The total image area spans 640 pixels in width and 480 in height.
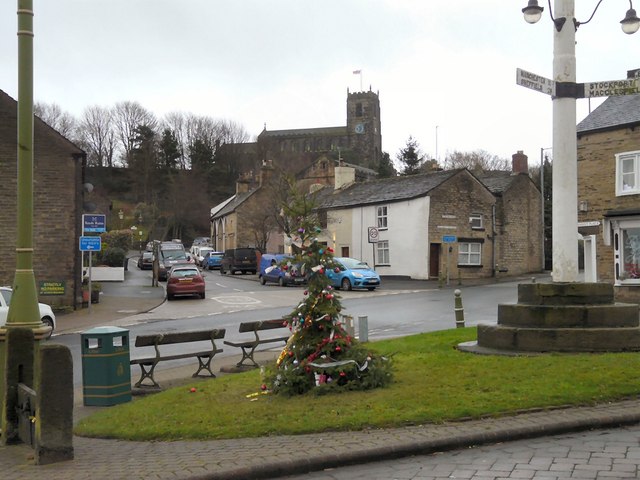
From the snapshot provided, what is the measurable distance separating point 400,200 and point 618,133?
17548 millimetres

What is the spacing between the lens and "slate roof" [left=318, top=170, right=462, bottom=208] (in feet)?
139

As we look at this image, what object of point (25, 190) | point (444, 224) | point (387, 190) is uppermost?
point (387, 190)

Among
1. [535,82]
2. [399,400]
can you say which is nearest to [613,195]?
[535,82]

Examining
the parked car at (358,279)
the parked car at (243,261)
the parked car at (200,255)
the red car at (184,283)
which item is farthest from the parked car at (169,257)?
the parked car at (358,279)

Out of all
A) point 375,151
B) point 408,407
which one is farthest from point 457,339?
point 375,151

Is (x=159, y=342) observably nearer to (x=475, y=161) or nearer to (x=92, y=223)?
(x=92, y=223)

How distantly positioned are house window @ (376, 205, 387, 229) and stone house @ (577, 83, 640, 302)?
17.6 metres

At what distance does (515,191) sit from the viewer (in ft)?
153

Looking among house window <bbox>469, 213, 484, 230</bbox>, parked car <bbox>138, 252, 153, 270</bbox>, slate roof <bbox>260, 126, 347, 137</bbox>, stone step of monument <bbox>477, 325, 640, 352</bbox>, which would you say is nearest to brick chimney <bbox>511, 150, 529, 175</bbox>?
house window <bbox>469, 213, 484, 230</bbox>

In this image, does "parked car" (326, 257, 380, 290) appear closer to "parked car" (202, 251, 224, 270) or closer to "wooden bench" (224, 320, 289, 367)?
"wooden bench" (224, 320, 289, 367)

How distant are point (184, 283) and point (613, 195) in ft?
61.3

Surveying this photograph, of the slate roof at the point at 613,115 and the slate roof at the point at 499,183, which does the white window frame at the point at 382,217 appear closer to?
the slate roof at the point at 499,183

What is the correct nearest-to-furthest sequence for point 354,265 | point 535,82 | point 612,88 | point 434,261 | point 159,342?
point 612,88, point 535,82, point 159,342, point 354,265, point 434,261

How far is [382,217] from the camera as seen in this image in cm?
4425
